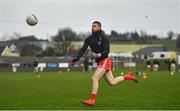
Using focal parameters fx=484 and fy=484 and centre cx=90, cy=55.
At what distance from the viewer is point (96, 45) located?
12.9 meters

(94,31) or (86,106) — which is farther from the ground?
(94,31)

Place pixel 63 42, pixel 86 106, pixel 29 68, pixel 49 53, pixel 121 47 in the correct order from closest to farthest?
pixel 86 106, pixel 29 68, pixel 49 53, pixel 63 42, pixel 121 47

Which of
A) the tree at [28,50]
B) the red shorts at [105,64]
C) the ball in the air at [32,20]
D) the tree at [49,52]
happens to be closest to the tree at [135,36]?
the tree at [28,50]

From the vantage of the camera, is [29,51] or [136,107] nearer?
[136,107]

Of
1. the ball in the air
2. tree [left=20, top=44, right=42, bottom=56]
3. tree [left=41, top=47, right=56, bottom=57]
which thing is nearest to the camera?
the ball in the air

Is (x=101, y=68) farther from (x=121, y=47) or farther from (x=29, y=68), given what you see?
(x=121, y=47)

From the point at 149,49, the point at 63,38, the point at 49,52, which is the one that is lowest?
the point at 149,49

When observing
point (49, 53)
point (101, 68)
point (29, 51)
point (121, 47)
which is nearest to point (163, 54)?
point (49, 53)

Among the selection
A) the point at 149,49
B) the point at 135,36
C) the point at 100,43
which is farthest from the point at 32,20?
the point at 135,36

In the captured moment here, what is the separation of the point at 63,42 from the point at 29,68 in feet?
189

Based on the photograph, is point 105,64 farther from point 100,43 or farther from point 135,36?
point 135,36

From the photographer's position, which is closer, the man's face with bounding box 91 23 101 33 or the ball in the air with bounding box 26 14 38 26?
the man's face with bounding box 91 23 101 33

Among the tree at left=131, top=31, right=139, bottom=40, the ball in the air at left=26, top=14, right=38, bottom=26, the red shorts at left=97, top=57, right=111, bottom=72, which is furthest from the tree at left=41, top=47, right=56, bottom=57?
the red shorts at left=97, top=57, right=111, bottom=72

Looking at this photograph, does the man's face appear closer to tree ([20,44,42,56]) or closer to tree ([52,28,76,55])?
tree ([20,44,42,56])
